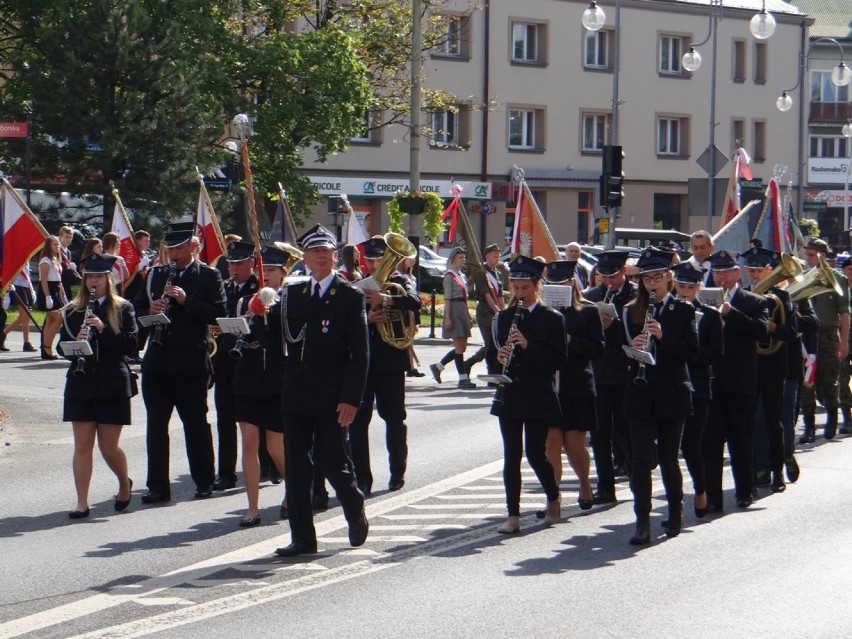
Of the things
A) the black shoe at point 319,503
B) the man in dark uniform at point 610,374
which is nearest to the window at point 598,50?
the man in dark uniform at point 610,374

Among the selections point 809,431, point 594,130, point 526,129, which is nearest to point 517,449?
point 809,431

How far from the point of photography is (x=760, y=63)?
5950 cm

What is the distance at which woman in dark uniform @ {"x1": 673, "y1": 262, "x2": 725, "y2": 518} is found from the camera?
9.81 metres

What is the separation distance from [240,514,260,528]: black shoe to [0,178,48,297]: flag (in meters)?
6.06

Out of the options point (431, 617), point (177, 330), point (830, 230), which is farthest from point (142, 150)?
point (830, 230)

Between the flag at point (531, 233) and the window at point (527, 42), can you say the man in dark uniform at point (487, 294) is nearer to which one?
the flag at point (531, 233)

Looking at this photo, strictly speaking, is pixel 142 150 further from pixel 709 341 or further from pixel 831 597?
pixel 831 597

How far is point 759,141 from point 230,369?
5196 centimetres

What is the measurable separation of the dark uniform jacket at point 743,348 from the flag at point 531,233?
421 cm

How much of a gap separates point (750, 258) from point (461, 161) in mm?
40171

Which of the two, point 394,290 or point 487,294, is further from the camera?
point 487,294

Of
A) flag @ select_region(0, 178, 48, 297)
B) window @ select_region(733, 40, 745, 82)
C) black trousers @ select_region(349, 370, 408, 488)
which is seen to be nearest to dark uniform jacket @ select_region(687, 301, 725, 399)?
black trousers @ select_region(349, 370, 408, 488)

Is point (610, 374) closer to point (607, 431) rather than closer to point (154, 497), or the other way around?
point (607, 431)

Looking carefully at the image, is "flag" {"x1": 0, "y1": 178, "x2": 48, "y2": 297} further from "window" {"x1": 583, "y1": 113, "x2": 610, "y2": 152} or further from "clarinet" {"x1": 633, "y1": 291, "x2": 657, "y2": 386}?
"window" {"x1": 583, "y1": 113, "x2": 610, "y2": 152}
